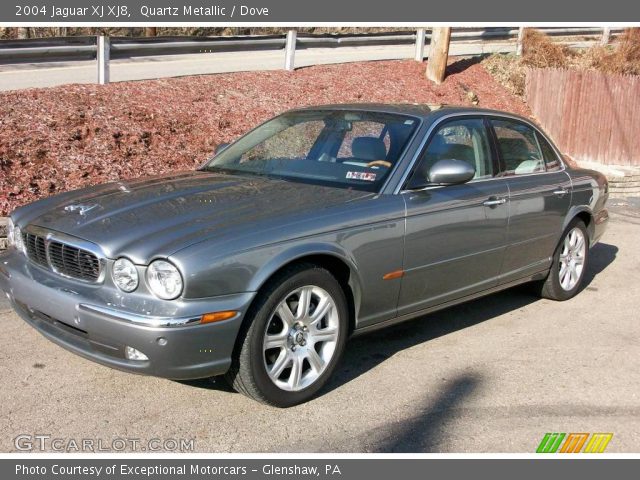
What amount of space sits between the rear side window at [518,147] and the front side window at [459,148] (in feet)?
0.67

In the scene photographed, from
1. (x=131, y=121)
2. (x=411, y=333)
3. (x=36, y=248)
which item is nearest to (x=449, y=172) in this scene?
(x=411, y=333)

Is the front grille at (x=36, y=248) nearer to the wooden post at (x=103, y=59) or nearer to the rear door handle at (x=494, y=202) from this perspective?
the rear door handle at (x=494, y=202)

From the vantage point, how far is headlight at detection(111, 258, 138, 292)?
3.82 meters

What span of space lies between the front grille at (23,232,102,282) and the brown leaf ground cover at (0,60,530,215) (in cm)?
349

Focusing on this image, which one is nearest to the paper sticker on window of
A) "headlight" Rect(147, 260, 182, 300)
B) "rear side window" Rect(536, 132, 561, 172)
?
"headlight" Rect(147, 260, 182, 300)

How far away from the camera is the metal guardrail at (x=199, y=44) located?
11.0 metres

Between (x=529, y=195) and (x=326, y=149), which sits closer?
(x=326, y=149)

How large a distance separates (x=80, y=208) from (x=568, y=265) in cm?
422

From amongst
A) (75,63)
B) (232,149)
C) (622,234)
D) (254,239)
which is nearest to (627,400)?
(254,239)

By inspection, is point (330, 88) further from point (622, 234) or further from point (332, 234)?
point (332, 234)

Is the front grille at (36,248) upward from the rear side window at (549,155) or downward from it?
downward

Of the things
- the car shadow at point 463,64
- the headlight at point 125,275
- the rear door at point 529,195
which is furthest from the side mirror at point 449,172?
the car shadow at point 463,64

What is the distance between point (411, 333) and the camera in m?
5.64

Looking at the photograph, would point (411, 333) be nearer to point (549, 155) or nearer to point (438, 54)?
point (549, 155)
